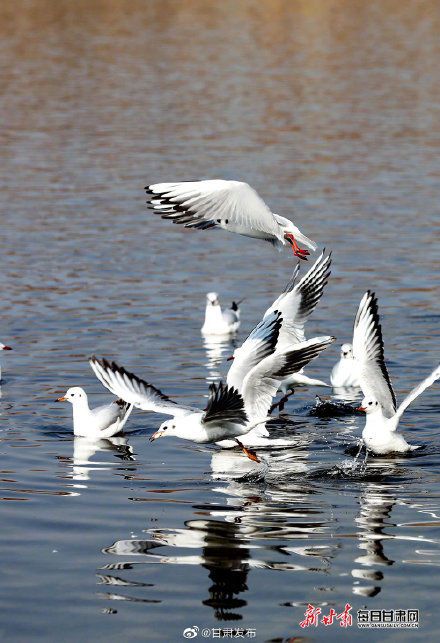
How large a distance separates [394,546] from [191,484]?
7.95 feet

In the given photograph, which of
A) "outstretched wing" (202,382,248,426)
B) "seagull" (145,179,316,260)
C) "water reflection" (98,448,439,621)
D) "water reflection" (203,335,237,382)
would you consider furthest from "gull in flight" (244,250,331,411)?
"water reflection" (98,448,439,621)

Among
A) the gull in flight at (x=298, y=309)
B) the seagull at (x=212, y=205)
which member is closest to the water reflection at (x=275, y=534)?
the seagull at (x=212, y=205)

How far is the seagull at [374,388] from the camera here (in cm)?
1177

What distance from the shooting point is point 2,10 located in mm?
68312

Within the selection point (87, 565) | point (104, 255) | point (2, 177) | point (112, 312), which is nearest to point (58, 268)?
point (104, 255)

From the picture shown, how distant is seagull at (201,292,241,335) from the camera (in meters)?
17.5

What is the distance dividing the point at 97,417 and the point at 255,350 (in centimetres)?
182

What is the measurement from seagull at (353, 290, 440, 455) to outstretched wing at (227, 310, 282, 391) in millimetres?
822

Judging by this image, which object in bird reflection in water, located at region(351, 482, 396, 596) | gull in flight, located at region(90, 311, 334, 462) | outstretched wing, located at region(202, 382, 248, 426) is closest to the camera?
bird reflection in water, located at region(351, 482, 396, 596)

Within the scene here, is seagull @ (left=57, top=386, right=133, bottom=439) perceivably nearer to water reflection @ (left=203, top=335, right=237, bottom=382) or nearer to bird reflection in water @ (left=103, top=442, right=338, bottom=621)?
bird reflection in water @ (left=103, top=442, right=338, bottom=621)

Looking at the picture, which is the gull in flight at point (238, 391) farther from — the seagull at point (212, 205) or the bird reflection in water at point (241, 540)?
the seagull at point (212, 205)

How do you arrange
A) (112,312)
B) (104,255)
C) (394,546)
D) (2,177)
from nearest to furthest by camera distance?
(394,546) < (112,312) < (104,255) < (2,177)

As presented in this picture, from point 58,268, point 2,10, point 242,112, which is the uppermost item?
point 2,10

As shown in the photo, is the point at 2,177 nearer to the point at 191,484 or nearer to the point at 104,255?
the point at 104,255
